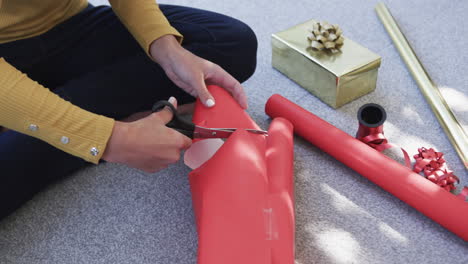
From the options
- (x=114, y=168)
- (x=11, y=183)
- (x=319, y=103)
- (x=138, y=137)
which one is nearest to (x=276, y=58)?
(x=319, y=103)

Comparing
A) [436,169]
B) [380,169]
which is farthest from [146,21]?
[436,169]

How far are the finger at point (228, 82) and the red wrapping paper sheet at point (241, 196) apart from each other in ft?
0.06

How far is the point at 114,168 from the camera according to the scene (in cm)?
116

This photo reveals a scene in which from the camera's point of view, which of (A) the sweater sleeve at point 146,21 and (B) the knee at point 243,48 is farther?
(B) the knee at point 243,48

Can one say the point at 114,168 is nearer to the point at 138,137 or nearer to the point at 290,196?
the point at 138,137

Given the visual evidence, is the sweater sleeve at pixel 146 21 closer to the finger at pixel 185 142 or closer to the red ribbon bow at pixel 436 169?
the finger at pixel 185 142

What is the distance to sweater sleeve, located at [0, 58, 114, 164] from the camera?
2.62 ft

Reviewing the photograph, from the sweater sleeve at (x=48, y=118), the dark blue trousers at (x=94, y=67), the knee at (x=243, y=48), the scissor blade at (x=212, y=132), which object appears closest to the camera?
the sweater sleeve at (x=48, y=118)

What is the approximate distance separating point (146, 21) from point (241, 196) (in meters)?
0.44

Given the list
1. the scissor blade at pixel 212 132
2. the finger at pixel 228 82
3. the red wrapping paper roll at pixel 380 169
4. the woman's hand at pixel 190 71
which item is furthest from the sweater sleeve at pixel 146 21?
the red wrapping paper roll at pixel 380 169

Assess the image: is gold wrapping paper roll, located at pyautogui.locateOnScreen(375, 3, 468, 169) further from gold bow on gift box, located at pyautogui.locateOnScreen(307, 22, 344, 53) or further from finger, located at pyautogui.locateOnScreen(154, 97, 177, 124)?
finger, located at pyautogui.locateOnScreen(154, 97, 177, 124)

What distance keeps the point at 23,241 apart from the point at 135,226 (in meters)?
0.25

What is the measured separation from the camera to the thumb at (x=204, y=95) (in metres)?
0.97

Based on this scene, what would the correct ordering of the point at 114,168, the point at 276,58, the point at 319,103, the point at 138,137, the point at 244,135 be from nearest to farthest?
1. the point at 138,137
2. the point at 244,135
3. the point at 114,168
4. the point at 319,103
5. the point at 276,58
